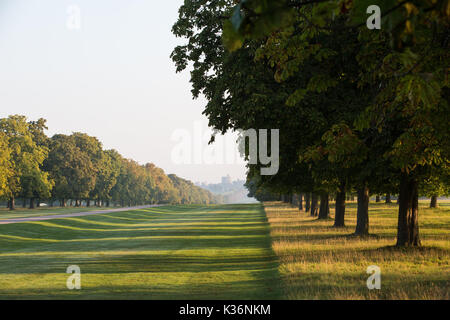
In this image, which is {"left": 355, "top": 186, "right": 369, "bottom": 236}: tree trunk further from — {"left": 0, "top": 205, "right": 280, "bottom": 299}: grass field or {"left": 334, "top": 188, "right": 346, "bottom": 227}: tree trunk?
{"left": 334, "top": 188, "right": 346, "bottom": 227}: tree trunk

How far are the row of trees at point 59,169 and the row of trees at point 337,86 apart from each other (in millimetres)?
46246

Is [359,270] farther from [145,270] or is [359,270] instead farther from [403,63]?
[403,63]

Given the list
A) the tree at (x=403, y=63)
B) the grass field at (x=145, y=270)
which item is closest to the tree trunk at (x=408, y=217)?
the tree at (x=403, y=63)

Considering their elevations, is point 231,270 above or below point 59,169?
below

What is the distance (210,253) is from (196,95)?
7.34m

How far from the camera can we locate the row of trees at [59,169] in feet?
244

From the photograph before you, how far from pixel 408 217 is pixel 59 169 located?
82.6m

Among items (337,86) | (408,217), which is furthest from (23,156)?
(408,217)

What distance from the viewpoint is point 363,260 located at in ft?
51.9

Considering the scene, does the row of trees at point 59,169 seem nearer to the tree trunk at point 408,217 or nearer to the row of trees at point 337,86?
the row of trees at point 337,86

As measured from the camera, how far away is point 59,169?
9231 centimetres

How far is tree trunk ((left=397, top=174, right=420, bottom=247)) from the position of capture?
19.3 metres

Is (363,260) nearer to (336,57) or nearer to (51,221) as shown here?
(336,57)
